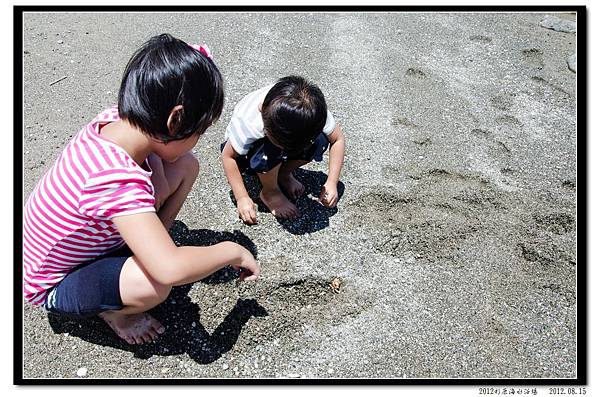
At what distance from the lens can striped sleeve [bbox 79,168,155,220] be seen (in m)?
1.44

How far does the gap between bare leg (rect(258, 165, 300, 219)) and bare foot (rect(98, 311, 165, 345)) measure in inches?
27.6

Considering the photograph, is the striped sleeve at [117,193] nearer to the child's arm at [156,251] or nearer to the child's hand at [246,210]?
the child's arm at [156,251]

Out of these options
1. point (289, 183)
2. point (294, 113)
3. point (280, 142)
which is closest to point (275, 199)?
point (289, 183)

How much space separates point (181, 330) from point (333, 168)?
0.88 m

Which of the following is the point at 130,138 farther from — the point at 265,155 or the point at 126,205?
the point at 265,155

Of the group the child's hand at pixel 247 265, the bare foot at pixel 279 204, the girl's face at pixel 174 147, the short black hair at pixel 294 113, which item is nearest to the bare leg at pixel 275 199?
the bare foot at pixel 279 204

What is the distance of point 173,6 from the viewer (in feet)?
12.5

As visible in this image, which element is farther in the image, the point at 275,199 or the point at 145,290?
the point at 275,199

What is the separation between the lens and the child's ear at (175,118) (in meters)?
1.46

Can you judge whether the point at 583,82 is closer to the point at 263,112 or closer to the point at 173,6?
the point at 263,112

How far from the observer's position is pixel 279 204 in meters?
2.36

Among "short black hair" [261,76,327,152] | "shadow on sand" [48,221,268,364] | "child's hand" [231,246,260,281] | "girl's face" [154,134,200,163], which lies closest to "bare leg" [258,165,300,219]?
"short black hair" [261,76,327,152]

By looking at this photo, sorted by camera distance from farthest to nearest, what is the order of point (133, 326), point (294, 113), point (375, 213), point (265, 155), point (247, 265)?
point (375, 213) < point (265, 155) < point (294, 113) < point (133, 326) < point (247, 265)

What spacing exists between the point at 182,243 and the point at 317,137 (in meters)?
0.67
